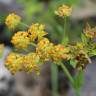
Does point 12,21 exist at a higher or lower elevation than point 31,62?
higher

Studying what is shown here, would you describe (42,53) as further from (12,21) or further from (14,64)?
(12,21)

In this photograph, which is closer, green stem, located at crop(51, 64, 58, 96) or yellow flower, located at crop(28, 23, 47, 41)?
A: yellow flower, located at crop(28, 23, 47, 41)

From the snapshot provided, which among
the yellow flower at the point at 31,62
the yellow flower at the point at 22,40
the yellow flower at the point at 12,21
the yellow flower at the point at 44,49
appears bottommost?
the yellow flower at the point at 31,62

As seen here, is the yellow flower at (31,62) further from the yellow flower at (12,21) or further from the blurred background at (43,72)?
the blurred background at (43,72)

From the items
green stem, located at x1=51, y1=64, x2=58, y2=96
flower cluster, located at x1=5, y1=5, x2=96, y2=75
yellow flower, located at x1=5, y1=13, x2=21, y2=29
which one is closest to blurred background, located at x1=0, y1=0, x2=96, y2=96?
green stem, located at x1=51, y1=64, x2=58, y2=96

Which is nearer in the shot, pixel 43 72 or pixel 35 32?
pixel 35 32

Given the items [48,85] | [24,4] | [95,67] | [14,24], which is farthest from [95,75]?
[14,24]

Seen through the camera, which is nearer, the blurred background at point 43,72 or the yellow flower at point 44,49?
the yellow flower at point 44,49

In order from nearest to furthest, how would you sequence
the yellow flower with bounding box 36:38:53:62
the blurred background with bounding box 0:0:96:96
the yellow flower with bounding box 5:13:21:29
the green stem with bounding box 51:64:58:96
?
1. the yellow flower with bounding box 36:38:53:62
2. the yellow flower with bounding box 5:13:21:29
3. the green stem with bounding box 51:64:58:96
4. the blurred background with bounding box 0:0:96:96

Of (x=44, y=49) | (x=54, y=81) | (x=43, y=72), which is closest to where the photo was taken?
(x=44, y=49)

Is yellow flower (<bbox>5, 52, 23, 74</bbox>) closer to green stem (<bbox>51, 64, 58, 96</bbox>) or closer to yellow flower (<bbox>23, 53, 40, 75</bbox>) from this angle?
yellow flower (<bbox>23, 53, 40, 75</bbox>)

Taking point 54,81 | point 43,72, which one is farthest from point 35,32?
point 43,72

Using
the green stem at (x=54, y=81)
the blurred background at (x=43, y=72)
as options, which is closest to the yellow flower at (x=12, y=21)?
the blurred background at (x=43, y=72)
